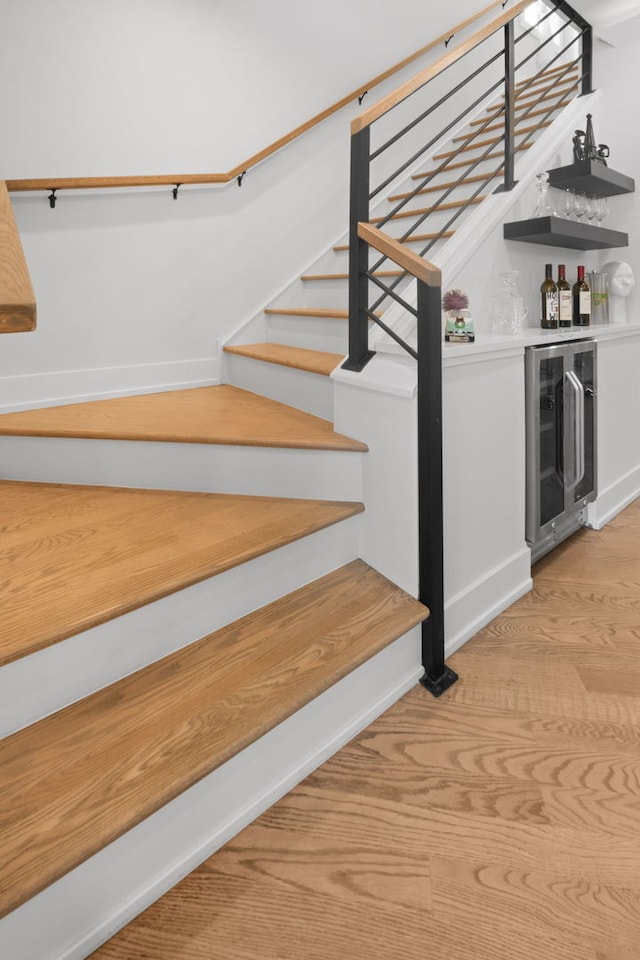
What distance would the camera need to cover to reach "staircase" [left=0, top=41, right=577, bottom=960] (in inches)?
45.5

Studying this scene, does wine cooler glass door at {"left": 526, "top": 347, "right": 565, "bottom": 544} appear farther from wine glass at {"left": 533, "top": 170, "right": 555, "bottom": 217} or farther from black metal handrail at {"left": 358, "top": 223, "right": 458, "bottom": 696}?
wine glass at {"left": 533, "top": 170, "right": 555, "bottom": 217}

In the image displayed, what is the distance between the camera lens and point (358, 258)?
205cm

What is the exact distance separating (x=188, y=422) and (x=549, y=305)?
175 cm

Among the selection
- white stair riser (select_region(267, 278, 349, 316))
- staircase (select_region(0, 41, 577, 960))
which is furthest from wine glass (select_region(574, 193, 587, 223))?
staircase (select_region(0, 41, 577, 960))

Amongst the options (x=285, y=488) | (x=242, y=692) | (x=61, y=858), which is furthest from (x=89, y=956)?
(x=285, y=488)

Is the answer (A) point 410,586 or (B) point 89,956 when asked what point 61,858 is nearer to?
(B) point 89,956

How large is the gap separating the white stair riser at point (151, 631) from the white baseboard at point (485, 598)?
16.8 inches

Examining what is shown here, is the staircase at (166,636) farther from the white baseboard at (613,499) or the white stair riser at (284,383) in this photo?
the white baseboard at (613,499)

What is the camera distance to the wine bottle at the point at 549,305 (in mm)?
2961

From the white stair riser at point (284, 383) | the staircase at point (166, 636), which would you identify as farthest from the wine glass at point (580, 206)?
the white stair riser at point (284, 383)

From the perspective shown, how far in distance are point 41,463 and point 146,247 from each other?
47.3 inches

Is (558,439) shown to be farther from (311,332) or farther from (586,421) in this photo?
(311,332)

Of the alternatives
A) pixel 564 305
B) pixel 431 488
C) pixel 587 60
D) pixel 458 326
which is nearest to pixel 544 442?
pixel 458 326

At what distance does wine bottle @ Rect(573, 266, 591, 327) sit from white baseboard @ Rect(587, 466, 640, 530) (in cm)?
83
